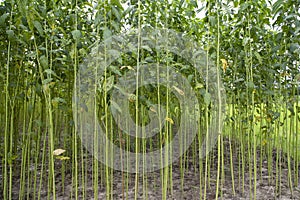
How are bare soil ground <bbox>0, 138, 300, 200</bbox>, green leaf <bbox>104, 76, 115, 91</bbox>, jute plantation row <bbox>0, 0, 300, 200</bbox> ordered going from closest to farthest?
green leaf <bbox>104, 76, 115, 91</bbox>, jute plantation row <bbox>0, 0, 300, 200</bbox>, bare soil ground <bbox>0, 138, 300, 200</bbox>

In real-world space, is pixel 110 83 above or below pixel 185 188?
above

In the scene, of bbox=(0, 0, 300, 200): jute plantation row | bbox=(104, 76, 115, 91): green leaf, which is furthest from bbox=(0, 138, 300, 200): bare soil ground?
bbox=(104, 76, 115, 91): green leaf

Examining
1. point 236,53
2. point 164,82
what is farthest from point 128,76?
point 236,53

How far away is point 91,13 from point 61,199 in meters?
1.83

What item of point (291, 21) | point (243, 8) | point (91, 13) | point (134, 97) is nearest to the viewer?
point (134, 97)

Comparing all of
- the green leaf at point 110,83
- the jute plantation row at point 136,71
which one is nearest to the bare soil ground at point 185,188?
the jute plantation row at point 136,71

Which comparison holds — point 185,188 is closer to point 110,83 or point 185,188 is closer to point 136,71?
point 136,71

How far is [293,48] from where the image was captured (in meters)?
2.54

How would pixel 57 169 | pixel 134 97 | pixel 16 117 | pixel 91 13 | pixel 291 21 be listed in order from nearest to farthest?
pixel 134 97 < pixel 291 21 < pixel 91 13 < pixel 16 117 < pixel 57 169

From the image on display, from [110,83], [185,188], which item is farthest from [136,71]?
[185,188]

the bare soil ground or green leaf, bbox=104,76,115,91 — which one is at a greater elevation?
green leaf, bbox=104,76,115,91

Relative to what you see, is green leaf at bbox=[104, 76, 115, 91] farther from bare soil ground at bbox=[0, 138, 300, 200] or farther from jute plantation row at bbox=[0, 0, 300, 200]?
bare soil ground at bbox=[0, 138, 300, 200]

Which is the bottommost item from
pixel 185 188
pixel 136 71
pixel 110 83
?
pixel 185 188

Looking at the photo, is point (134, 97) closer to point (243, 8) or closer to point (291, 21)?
point (243, 8)
